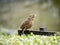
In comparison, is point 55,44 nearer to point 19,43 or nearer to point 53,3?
point 19,43

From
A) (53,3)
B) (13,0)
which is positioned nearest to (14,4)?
(13,0)

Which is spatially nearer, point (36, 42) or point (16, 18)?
point (36, 42)

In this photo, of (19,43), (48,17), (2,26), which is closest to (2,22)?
(2,26)

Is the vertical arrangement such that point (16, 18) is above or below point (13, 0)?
below

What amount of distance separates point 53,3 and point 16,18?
2.30 feet

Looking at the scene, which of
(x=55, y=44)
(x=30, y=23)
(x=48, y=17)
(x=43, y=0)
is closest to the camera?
(x=55, y=44)

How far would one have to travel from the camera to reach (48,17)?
2.37 meters

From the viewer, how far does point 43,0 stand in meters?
2.55

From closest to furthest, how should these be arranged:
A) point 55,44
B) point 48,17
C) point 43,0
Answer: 1. point 55,44
2. point 48,17
3. point 43,0

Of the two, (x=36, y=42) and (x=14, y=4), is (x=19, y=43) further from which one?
(x=14, y=4)

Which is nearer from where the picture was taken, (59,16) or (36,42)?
(36,42)

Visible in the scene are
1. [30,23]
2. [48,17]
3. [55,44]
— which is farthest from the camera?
[48,17]

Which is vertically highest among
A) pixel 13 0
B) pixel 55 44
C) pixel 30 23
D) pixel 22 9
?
pixel 13 0

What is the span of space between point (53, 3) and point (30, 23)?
3.63 ft
